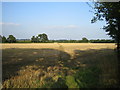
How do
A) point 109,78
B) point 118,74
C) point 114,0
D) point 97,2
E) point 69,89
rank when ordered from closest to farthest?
point 69,89 < point 109,78 < point 118,74 < point 114,0 < point 97,2

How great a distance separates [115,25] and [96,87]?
272 inches

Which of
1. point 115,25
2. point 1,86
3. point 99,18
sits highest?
point 99,18

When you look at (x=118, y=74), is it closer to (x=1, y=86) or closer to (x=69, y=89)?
(x=69, y=89)

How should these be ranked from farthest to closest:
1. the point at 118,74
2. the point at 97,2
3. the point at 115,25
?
the point at 97,2 → the point at 115,25 → the point at 118,74

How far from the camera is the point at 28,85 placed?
16.9 ft

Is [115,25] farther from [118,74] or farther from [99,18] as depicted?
[118,74]

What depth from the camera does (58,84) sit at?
5141 millimetres

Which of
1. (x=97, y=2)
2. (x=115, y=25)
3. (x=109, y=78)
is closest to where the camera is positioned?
(x=109, y=78)

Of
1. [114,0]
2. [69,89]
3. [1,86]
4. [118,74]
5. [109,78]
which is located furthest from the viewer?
[114,0]

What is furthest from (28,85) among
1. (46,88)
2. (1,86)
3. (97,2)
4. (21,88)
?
(97,2)

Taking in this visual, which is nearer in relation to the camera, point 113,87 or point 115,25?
point 113,87

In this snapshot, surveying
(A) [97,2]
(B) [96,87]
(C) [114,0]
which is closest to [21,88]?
(B) [96,87]

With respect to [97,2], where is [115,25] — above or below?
below

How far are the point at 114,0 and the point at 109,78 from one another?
5466 mm
